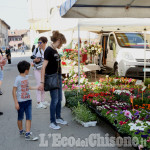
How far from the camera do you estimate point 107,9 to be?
6.03 meters

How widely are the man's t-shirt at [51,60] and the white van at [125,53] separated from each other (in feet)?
17.7

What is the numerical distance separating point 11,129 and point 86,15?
10.4 feet

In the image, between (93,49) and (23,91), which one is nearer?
(23,91)

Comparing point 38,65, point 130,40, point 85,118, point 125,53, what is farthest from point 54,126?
point 130,40

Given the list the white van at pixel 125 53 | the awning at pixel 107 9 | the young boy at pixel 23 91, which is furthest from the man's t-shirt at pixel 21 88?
the white van at pixel 125 53

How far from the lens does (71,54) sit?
10828 mm

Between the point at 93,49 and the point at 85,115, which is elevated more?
the point at 93,49

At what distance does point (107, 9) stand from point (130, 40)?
5333mm

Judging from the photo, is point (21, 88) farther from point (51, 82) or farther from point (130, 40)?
point (130, 40)

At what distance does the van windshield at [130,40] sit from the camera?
10.7 m

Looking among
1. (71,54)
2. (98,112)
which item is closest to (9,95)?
(71,54)

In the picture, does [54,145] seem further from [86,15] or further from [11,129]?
[86,15]

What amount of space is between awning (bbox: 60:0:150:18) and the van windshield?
14.8ft

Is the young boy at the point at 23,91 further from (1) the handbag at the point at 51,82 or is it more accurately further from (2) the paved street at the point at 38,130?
(1) the handbag at the point at 51,82
